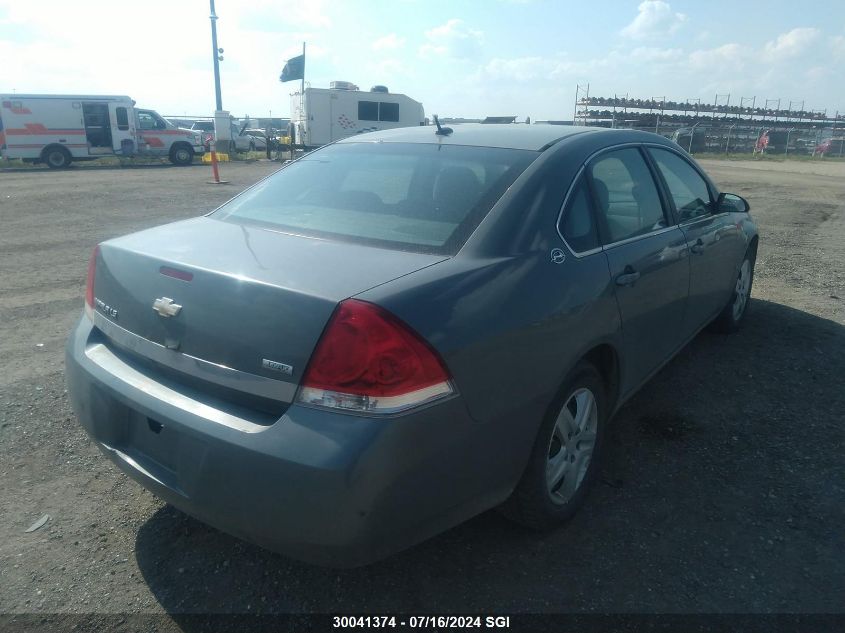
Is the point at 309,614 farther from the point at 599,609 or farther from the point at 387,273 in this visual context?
the point at 387,273

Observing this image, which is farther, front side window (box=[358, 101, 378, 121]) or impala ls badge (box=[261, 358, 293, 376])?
front side window (box=[358, 101, 378, 121])

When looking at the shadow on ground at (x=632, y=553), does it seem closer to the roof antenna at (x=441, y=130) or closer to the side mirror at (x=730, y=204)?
the side mirror at (x=730, y=204)

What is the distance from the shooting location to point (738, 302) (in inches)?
214

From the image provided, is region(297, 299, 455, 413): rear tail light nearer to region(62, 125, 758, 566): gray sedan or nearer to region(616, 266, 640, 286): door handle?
region(62, 125, 758, 566): gray sedan

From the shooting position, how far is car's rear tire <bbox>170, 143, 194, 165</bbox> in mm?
26703

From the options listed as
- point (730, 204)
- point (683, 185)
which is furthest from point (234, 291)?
point (730, 204)

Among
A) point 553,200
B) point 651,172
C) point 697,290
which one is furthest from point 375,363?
point 697,290

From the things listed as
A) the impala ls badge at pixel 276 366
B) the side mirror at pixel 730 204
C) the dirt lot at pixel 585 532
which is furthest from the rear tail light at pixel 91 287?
the side mirror at pixel 730 204

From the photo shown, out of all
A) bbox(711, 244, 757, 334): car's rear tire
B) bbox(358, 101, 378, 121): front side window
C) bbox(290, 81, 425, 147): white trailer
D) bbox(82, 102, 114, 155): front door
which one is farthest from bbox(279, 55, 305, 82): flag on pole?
bbox(711, 244, 757, 334): car's rear tire

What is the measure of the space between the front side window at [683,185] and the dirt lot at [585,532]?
1.16 metres

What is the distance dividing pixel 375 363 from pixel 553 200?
1241mm

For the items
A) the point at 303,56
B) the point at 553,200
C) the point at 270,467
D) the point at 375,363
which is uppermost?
the point at 303,56

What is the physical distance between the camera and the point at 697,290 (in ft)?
13.7

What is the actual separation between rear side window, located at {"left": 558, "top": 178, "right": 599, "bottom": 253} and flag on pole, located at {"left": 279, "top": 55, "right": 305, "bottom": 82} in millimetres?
29922
